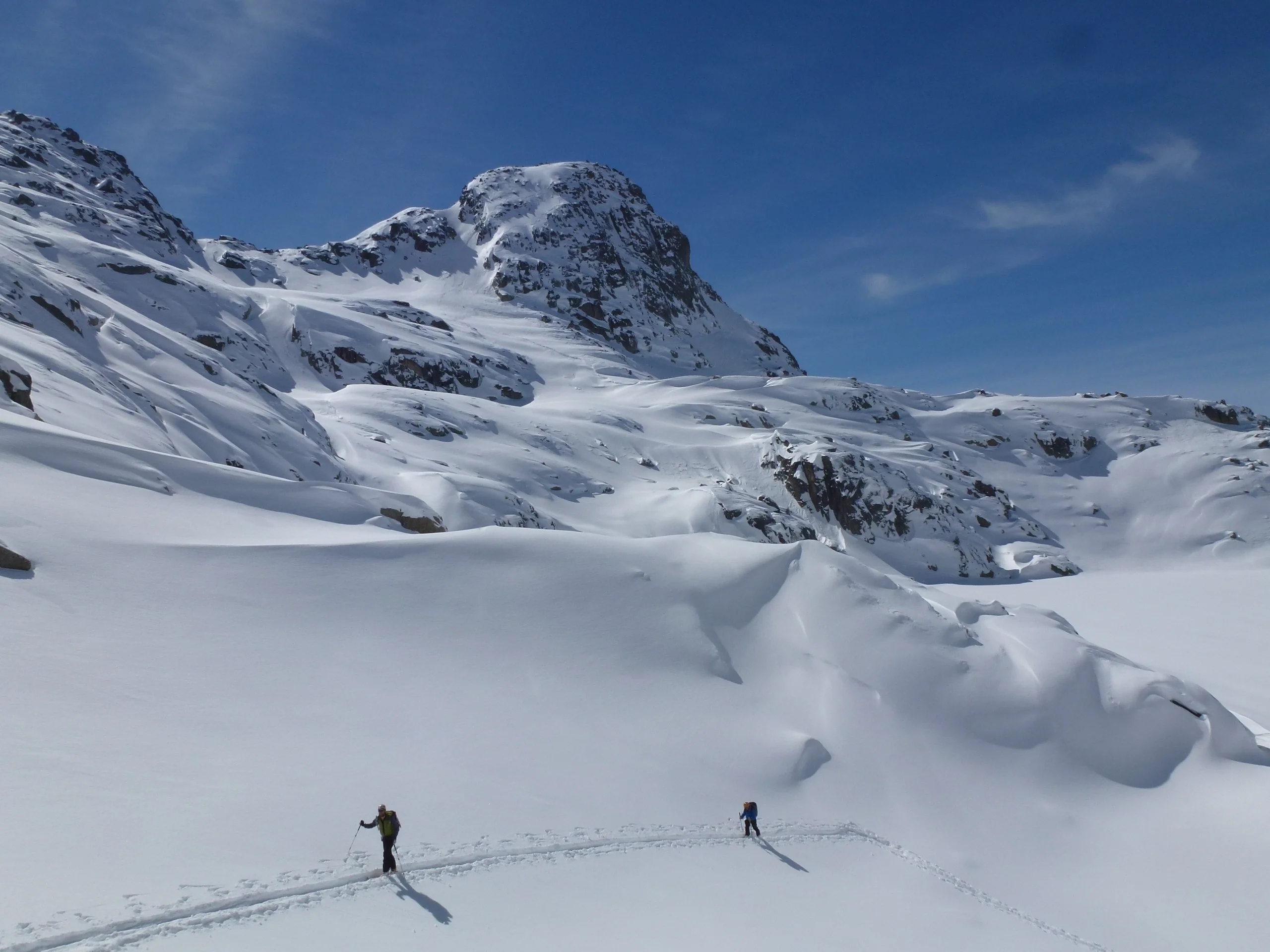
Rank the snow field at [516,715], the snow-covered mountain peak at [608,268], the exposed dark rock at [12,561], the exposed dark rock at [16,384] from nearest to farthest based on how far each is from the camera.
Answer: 1. the snow field at [516,715]
2. the exposed dark rock at [12,561]
3. the exposed dark rock at [16,384]
4. the snow-covered mountain peak at [608,268]

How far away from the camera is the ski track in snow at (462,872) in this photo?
25.1ft

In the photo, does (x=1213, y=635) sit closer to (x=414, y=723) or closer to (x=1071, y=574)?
(x=1071, y=574)

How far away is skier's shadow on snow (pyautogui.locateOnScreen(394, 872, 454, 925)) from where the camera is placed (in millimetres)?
9516

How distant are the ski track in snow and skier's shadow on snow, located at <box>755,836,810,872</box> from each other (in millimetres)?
224

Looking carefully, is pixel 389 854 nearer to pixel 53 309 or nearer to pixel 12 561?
pixel 12 561

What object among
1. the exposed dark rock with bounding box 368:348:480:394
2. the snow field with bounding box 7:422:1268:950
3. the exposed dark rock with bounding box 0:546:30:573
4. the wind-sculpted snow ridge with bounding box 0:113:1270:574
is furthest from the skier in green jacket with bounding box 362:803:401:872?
the exposed dark rock with bounding box 368:348:480:394

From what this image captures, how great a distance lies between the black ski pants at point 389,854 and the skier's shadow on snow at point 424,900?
201 millimetres

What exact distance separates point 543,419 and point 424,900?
64737 mm

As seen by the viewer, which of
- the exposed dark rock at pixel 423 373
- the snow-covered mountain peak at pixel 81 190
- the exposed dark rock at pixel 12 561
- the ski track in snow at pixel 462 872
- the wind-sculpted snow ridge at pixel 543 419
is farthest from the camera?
the exposed dark rock at pixel 423 373

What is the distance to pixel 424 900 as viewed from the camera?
985cm

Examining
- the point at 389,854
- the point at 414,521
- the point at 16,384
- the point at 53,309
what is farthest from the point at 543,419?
the point at 389,854

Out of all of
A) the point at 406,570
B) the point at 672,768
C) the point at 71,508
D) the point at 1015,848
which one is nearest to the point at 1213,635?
the point at 1015,848

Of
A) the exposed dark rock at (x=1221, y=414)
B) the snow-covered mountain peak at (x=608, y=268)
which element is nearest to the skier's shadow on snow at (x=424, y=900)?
the exposed dark rock at (x=1221, y=414)

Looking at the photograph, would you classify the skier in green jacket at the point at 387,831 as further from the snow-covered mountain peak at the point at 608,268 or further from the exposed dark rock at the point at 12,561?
the snow-covered mountain peak at the point at 608,268
